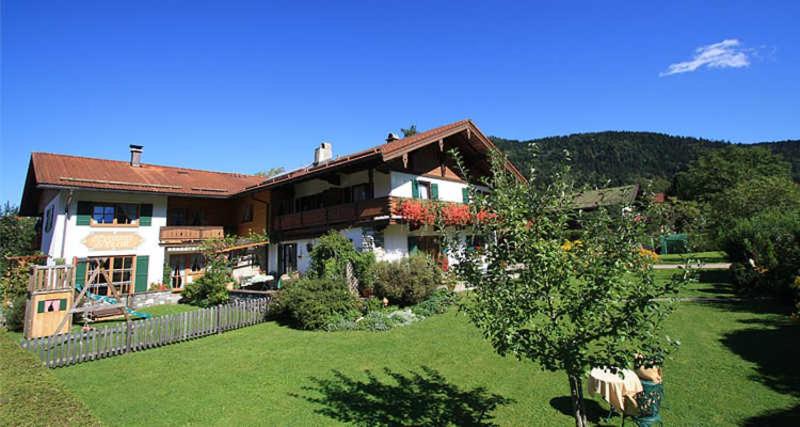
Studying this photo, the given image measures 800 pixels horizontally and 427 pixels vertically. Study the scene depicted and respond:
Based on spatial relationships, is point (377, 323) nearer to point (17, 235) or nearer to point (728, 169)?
point (17, 235)

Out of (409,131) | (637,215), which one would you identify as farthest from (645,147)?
(637,215)

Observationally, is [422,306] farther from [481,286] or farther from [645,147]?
[645,147]

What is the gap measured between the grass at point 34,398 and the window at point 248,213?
14235 millimetres

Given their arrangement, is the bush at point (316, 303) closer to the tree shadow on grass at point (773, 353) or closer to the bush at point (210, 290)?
the bush at point (210, 290)

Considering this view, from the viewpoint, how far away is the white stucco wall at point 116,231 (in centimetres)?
1795

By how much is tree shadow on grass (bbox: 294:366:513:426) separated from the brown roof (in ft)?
57.7

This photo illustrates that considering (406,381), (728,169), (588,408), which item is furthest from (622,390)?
(728,169)

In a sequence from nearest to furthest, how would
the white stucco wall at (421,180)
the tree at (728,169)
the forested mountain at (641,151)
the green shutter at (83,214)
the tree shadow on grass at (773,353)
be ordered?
1. the tree shadow on grass at (773,353)
2. the white stucco wall at (421,180)
3. the green shutter at (83,214)
4. the tree at (728,169)
5. the forested mountain at (641,151)

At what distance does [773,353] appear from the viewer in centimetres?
812

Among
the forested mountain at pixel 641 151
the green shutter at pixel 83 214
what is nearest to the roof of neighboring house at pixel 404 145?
the green shutter at pixel 83 214

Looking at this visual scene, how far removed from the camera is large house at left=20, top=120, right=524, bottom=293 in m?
17.0

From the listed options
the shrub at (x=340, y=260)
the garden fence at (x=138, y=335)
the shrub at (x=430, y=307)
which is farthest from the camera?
the shrub at (x=340, y=260)

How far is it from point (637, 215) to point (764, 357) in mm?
7272

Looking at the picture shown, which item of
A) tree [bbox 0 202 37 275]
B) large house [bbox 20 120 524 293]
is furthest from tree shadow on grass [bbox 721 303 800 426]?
tree [bbox 0 202 37 275]
